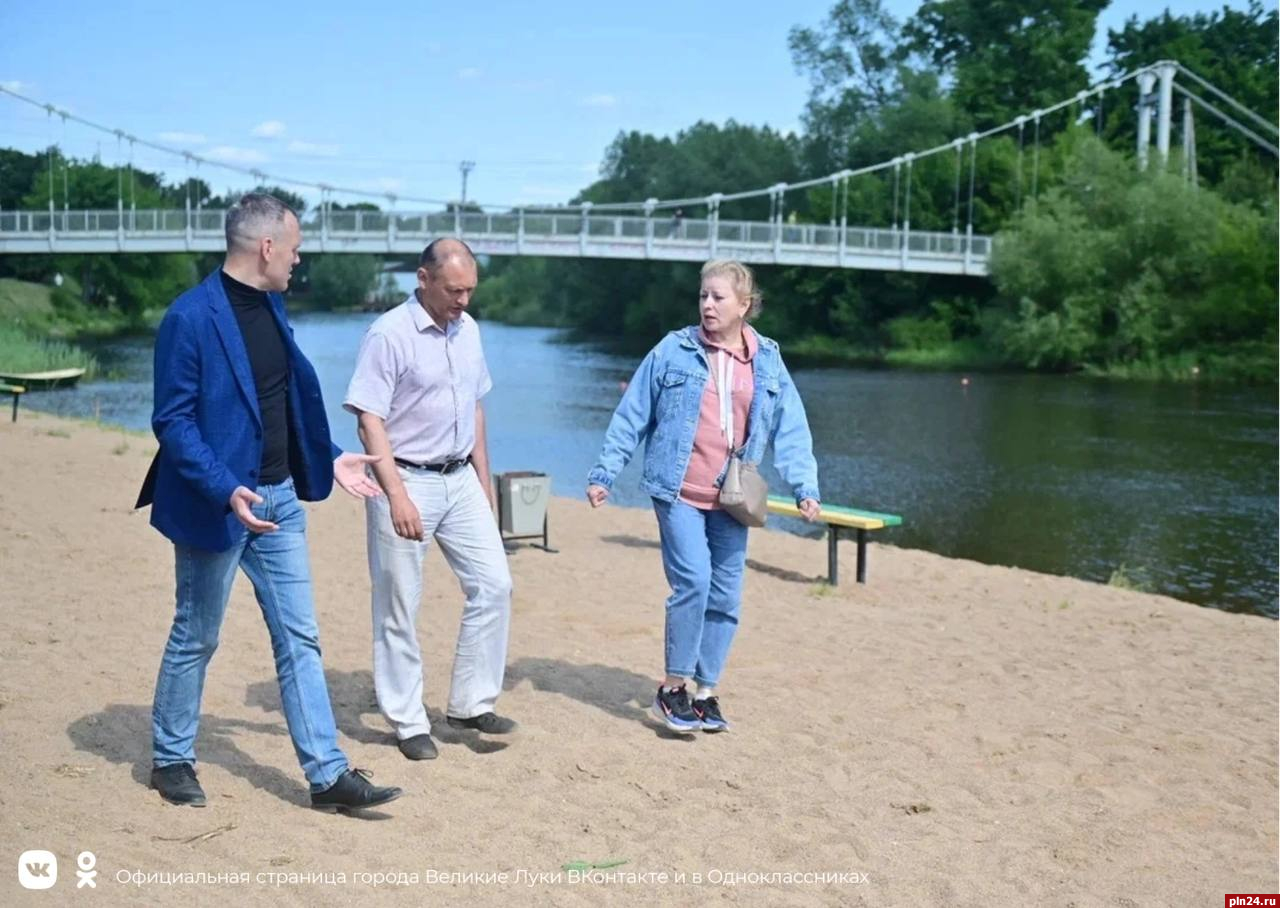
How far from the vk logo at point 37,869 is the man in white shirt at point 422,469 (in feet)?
4.22

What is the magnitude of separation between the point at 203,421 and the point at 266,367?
0.24 m

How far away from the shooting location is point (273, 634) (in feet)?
14.1

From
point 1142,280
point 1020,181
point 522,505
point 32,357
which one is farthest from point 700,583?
point 1020,181

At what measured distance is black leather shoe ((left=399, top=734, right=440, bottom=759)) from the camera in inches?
191

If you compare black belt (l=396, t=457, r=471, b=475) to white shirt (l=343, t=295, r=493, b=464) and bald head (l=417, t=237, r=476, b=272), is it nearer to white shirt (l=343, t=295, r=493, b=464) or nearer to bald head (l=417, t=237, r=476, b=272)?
white shirt (l=343, t=295, r=493, b=464)

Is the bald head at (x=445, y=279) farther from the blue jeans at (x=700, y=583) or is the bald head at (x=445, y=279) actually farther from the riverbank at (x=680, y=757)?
the riverbank at (x=680, y=757)

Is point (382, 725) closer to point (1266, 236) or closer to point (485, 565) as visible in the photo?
point (485, 565)

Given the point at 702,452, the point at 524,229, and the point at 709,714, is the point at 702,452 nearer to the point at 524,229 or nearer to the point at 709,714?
the point at 709,714

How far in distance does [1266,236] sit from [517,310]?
156 ft

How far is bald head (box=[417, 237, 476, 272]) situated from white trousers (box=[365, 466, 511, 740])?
0.64 m

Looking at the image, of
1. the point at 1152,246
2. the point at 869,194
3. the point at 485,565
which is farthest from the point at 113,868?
the point at 869,194

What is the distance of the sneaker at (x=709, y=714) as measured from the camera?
5414mm

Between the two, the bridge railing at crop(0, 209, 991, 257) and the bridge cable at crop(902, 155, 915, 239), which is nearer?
the bridge railing at crop(0, 209, 991, 257)

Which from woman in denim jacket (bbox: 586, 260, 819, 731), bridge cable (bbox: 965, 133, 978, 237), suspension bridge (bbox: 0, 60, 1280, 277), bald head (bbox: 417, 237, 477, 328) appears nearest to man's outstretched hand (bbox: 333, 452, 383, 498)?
bald head (bbox: 417, 237, 477, 328)
